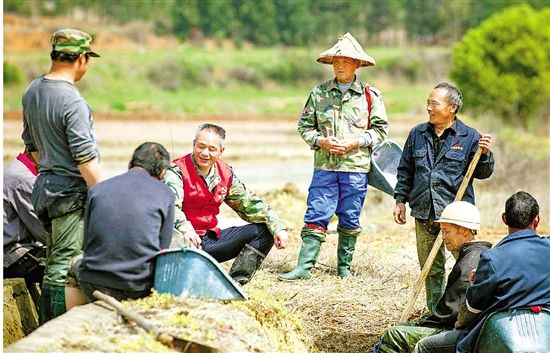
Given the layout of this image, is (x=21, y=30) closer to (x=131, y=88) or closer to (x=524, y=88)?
(x=131, y=88)

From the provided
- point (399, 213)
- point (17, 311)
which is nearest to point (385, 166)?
point (399, 213)

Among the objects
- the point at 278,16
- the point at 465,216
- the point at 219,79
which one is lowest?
the point at 219,79

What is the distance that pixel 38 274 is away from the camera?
23.5 ft

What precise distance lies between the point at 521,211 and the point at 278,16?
76.2 meters

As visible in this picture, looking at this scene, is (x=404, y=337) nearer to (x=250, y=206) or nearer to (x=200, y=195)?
(x=250, y=206)

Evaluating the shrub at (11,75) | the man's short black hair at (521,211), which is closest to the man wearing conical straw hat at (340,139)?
the man's short black hair at (521,211)

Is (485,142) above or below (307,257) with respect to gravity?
above

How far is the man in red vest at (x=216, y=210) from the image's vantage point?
7.12 m

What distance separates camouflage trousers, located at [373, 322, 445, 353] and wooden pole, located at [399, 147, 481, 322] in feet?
1.99

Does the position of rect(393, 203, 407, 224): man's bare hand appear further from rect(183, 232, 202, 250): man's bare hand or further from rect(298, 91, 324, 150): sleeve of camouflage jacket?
rect(183, 232, 202, 250): man's bare hand

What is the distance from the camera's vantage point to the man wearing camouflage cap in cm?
604

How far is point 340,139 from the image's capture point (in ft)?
26.9

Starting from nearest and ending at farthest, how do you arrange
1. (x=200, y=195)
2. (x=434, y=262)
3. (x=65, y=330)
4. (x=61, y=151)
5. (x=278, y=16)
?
(x=65, y=330)
(x=61, y=151)
(x=200, y=195)
(x=434, y=262)
(x=278, y=16)

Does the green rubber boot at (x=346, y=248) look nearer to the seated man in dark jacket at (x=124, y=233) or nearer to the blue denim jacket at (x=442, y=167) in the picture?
the blue denim jacket at (x=442, y=167)
